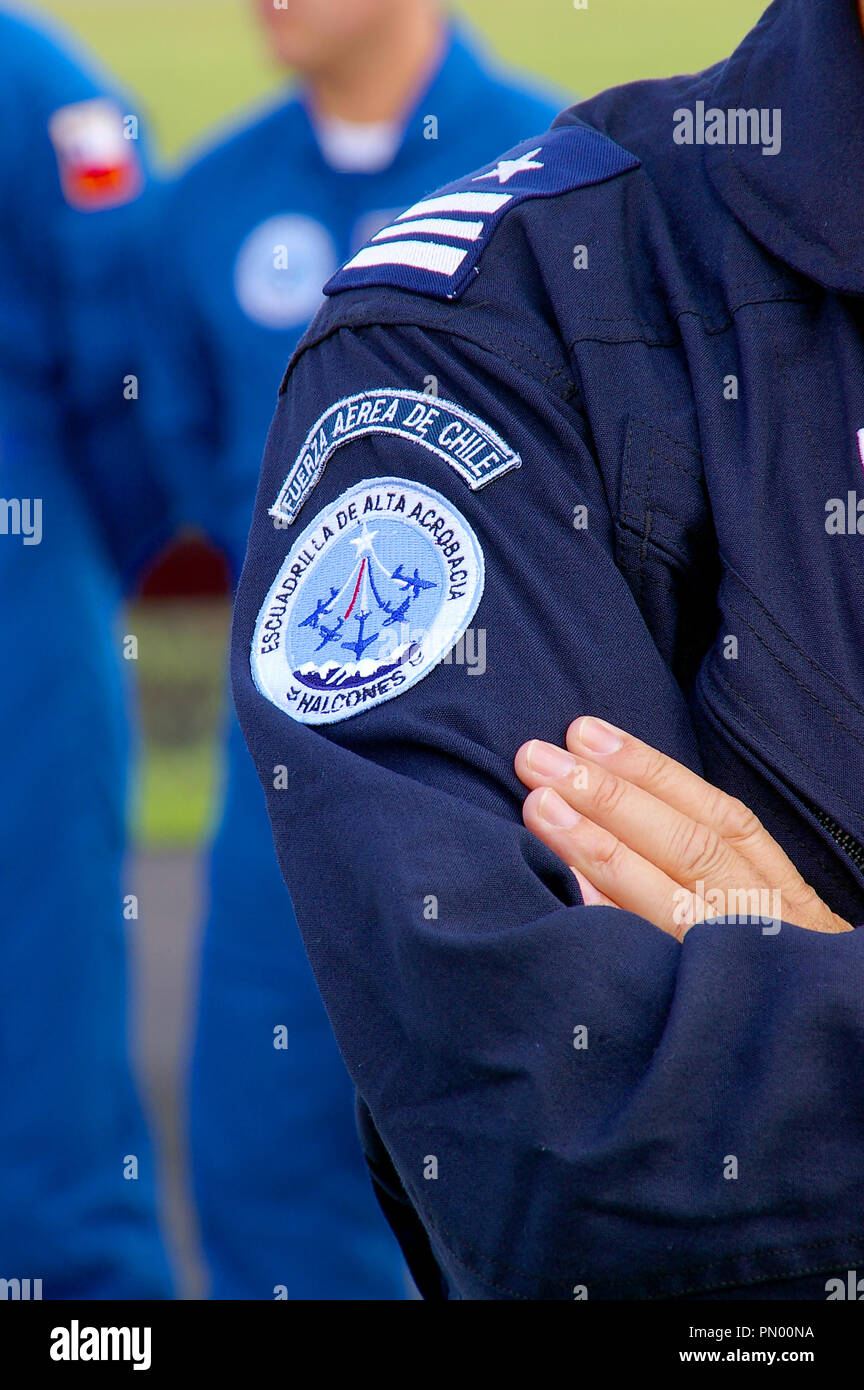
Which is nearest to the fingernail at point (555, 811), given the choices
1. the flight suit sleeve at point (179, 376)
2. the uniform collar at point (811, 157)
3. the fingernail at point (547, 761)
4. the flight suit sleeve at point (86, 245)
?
the fingernail at point (547, 761)

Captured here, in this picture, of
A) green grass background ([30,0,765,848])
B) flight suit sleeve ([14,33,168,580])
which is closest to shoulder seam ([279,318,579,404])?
flight suit sleeve ([14,33,168,580])

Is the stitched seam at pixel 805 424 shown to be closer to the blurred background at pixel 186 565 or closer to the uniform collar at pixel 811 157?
the uniform collar at pixel 811 157

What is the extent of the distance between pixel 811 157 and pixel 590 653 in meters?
0.36

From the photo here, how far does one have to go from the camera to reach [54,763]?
2.41 m

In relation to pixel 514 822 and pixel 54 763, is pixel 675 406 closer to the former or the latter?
pixel 514 822

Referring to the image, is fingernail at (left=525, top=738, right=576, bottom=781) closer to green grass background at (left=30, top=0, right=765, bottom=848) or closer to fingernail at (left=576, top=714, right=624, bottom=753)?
fingernail at (left=576, top=714, right=624, bottom=753)

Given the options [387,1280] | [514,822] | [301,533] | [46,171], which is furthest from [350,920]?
[46,171]

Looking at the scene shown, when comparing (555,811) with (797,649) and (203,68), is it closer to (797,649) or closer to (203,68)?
(797,649)

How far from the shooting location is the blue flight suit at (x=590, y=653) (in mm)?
740

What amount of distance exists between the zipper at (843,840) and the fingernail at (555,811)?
153 millimetres

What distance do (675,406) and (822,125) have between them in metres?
0.21

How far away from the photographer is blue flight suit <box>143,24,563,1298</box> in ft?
7.39

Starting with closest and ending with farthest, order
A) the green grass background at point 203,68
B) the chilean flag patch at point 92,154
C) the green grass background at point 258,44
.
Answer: the chilean flag patch at point 92,154
the green grass background at point 203,68
the green grass background at point 258,44

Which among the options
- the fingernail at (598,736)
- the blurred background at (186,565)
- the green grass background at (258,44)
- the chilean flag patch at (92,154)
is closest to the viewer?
the fingernail at (598,736)
